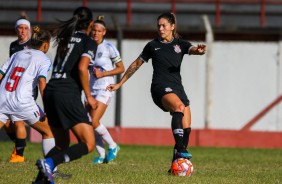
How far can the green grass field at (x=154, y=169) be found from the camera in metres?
11.0

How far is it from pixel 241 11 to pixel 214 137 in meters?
5.92

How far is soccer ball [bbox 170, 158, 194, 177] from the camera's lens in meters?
11.7

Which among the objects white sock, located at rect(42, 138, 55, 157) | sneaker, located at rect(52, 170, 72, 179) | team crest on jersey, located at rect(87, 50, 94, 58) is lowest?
sneaker, located at rect(52, 170, 72, 179)

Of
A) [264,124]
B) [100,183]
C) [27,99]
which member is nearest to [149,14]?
[264,124]

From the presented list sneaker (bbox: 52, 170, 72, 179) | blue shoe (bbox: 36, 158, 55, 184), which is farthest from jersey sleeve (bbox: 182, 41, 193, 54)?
blue shoe (bbox: 36, 158, 55, 184)

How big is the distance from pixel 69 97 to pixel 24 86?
2.56 metres

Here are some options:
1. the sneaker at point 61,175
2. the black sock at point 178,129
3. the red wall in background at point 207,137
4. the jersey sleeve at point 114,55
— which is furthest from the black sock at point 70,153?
the red wall in background at point 207,137

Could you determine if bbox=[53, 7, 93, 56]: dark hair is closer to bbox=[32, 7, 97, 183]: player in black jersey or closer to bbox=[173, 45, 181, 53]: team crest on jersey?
bbox=[32, 7, 97, 183]: player in black jersey

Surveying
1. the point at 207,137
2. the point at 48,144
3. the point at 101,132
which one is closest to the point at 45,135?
the point at 48,144

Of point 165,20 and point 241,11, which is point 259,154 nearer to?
point 165,20

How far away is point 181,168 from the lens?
38.5ft

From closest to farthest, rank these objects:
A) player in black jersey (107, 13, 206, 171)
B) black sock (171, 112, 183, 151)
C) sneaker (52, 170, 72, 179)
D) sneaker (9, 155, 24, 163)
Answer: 1. sneaker (52, 170, 72, 179)
2. black sock (171, 112, 183, 151)
3. player in black jersey (107, 13, 206, 171)
4. sneaker (9, 155, 24, 163)

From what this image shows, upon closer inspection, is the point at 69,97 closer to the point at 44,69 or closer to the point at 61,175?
the point at 61,175

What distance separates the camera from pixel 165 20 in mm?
12312
